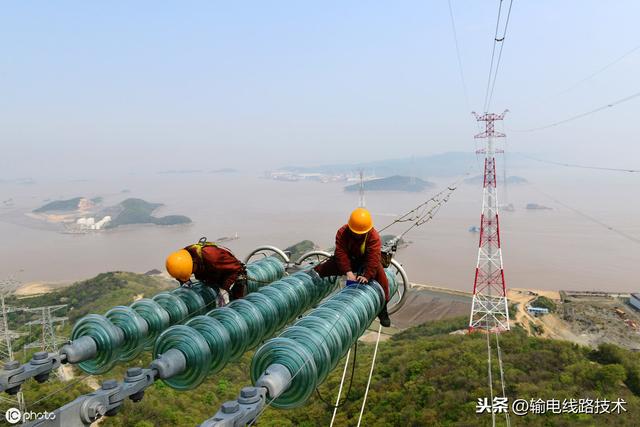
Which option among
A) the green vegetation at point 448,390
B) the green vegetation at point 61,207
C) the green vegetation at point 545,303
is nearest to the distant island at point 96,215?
the green vegetation at point 61,207

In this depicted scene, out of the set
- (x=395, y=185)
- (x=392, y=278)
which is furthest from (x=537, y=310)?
(x=395, y=185)

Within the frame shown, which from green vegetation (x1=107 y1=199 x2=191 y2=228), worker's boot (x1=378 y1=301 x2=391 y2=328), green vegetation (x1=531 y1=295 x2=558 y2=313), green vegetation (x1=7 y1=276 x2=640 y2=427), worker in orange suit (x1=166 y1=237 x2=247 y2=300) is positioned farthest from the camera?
green vegetation (x1=107 y1=199 x2=191 y2=228)

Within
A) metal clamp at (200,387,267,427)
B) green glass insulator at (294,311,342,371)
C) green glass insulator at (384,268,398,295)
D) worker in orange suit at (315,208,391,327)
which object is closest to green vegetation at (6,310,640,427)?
green glass insulator at (384,268,398,295)

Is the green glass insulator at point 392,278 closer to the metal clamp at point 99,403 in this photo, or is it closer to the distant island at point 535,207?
the metal clamp at point 99,403

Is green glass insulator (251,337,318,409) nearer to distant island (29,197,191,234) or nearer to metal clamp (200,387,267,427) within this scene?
metal clamp (200,387,267,427)

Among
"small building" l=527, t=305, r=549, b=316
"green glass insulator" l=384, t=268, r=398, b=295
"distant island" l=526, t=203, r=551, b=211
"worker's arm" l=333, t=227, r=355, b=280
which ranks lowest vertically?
"small building" l=527, t=305, r=549, b=316

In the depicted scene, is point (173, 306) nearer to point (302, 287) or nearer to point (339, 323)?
point (302, 287)
